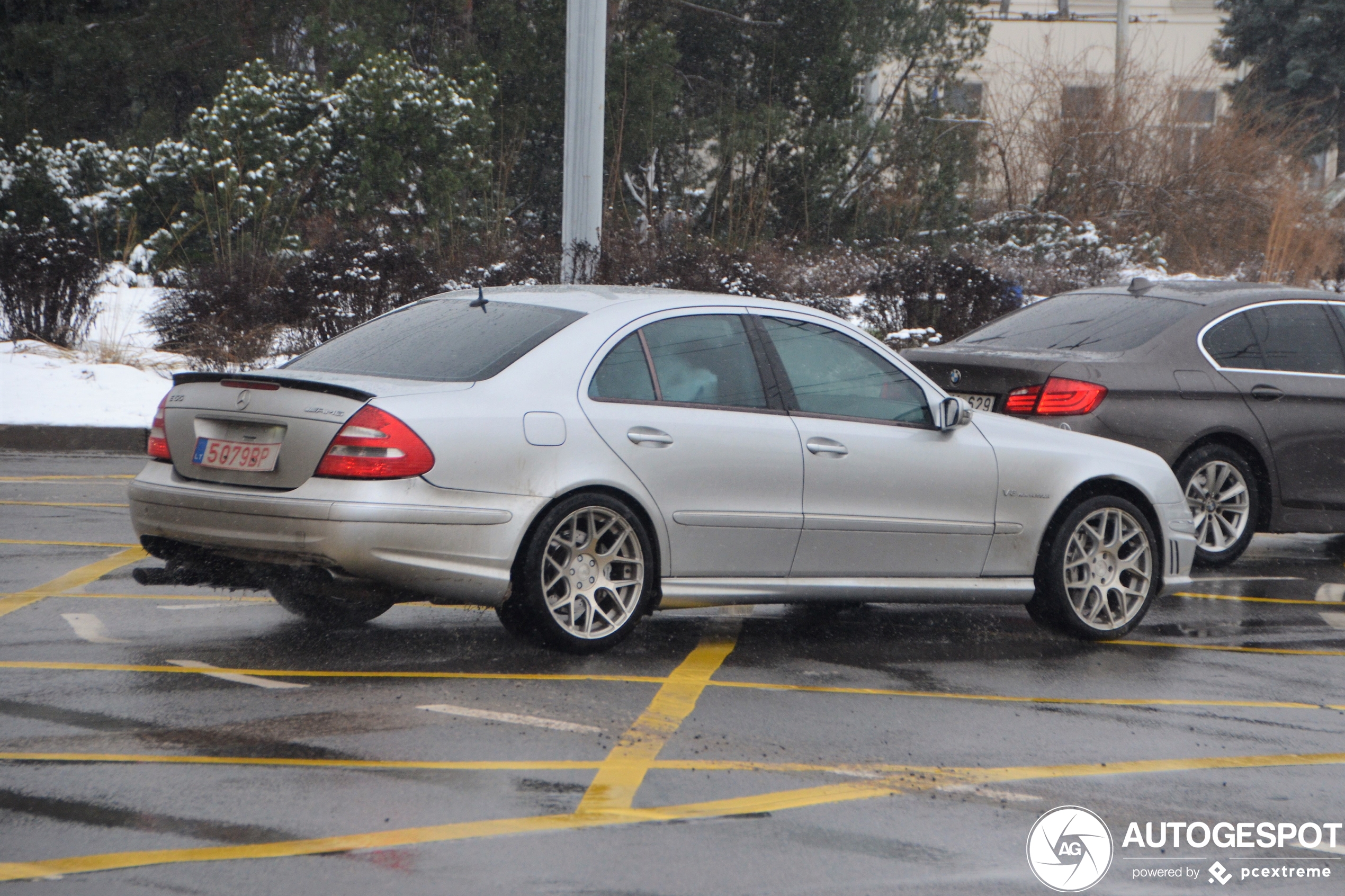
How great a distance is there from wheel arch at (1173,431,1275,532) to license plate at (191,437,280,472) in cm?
532

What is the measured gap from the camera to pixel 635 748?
4.93 meters

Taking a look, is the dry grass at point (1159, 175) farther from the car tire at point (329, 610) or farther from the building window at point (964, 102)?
the car tire at point (329, 610)

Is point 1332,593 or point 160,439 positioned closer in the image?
point 160,439

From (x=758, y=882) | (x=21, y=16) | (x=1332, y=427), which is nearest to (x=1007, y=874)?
(x=758, y=882)

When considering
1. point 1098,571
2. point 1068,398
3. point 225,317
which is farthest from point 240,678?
point 225,317

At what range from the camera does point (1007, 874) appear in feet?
12.9

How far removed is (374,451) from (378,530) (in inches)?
10.6

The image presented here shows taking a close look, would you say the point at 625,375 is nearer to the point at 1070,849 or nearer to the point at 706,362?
the point at 706,362

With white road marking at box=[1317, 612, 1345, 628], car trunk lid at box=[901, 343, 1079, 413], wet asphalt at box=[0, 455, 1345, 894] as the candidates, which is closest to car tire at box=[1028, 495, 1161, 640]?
wet asphalt at box=[0, 455, 1345, 894]

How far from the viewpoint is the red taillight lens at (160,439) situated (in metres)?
6.13

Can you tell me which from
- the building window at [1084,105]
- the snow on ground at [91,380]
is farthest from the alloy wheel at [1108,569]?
the building window at [1084,105]

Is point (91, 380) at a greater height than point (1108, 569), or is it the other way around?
point (91, 380)

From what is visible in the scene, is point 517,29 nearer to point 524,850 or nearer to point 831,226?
point 831,226

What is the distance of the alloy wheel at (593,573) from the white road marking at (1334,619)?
3607mm
